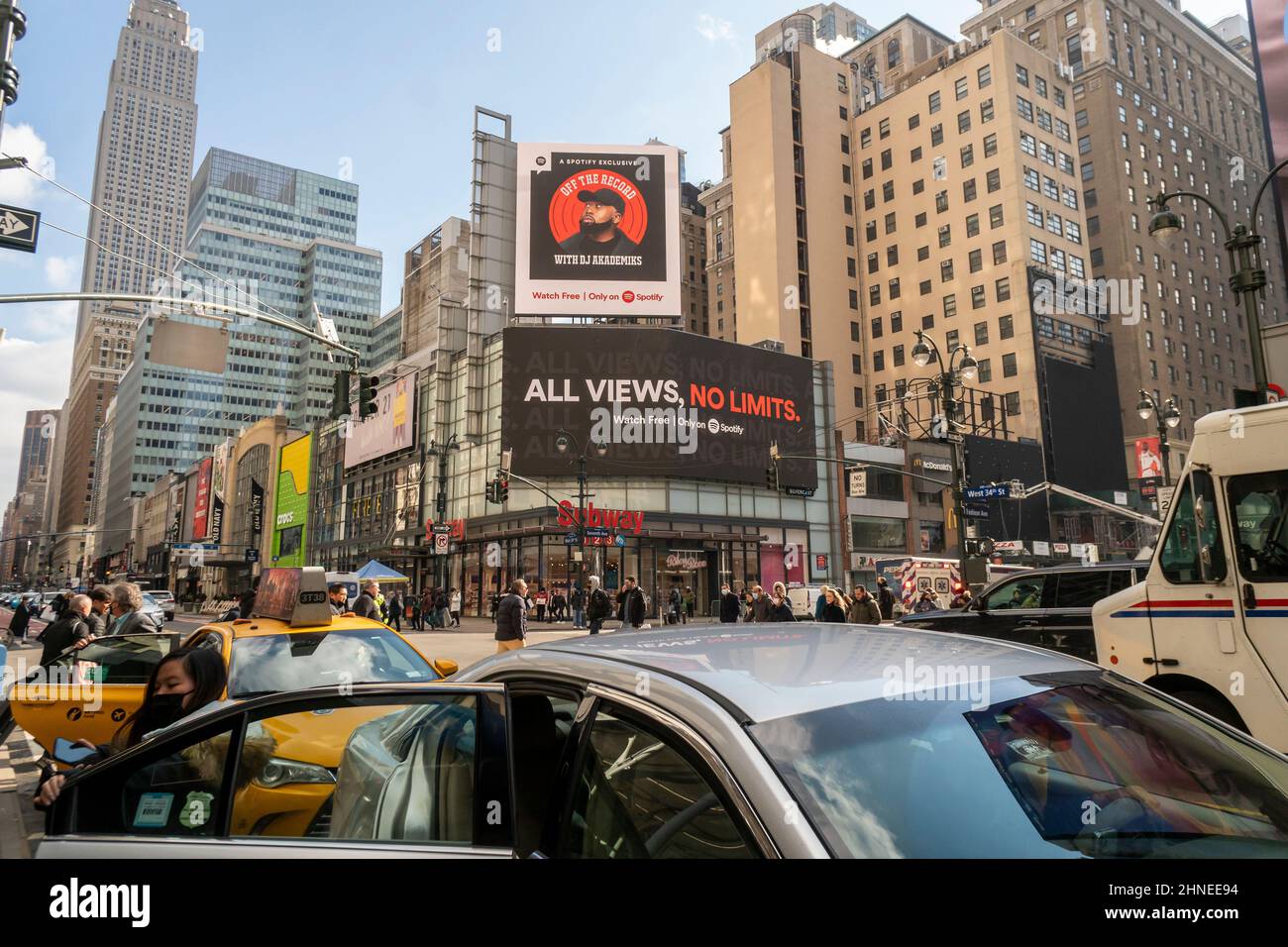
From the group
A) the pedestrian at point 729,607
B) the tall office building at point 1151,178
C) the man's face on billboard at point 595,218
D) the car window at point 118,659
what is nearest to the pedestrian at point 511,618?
the car window at point 118,659

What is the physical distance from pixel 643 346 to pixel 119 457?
440 ft

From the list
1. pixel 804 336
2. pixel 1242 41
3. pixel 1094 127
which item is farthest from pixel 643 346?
pixel 1242 41

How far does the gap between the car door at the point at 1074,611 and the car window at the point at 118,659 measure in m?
9.58

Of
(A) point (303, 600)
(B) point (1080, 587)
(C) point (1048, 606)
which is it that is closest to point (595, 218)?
(C) point (1048, 606)

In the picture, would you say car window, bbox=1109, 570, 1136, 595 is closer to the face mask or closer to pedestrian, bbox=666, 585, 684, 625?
the face mask

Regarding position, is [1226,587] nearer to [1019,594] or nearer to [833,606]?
[1019,594]

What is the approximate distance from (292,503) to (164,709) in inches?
2997

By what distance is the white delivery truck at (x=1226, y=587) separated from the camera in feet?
18.9

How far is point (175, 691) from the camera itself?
15.0ft

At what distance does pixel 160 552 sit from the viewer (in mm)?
117188

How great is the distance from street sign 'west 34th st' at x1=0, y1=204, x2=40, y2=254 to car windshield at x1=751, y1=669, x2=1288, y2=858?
12486 millimetres

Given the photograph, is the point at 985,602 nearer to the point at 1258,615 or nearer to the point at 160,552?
the point at 1258,615

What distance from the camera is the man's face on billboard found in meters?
41.6

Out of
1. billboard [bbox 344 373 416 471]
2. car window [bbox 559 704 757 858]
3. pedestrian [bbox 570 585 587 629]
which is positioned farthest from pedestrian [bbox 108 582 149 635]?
billboard [bbox 344 373 416 471]
